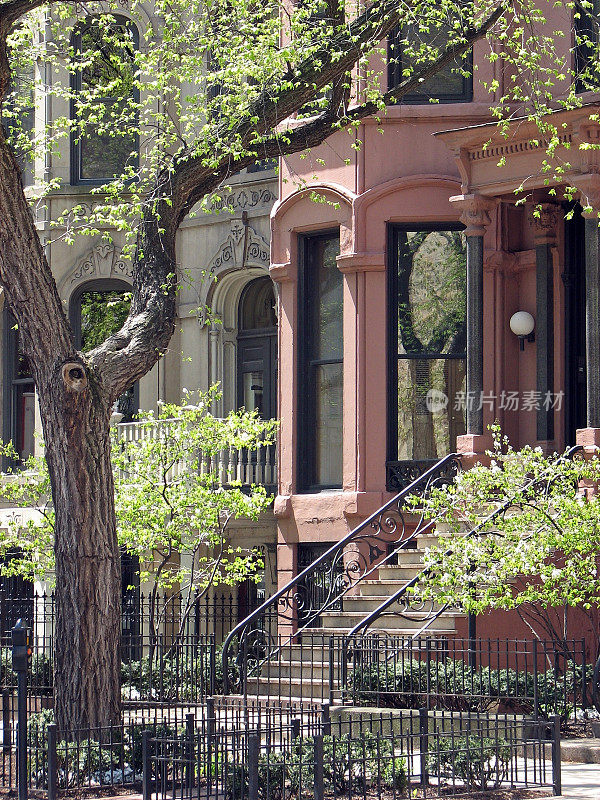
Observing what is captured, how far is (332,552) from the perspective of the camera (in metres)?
16.2

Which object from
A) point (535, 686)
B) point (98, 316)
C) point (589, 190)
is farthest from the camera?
point (98, 316)

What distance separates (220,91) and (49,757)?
12.9 m

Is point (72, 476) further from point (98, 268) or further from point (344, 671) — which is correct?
point (98, 268)

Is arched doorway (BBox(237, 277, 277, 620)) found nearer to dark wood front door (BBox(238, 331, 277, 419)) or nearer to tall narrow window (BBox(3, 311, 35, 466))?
dark wood front door (BBox(238, 331, 277, 419))

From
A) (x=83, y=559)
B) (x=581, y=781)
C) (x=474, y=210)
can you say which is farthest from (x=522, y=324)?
(x=581, y=781)

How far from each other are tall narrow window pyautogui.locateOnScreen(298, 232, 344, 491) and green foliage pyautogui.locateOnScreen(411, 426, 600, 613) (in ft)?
13.8

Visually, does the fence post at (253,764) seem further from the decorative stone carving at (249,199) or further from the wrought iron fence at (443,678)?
the decorative stone carving at (249,199)

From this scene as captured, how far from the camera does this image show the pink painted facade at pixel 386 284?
1752cm

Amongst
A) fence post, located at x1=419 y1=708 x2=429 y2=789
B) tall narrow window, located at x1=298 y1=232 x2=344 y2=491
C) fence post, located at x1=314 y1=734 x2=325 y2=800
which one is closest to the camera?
fence post, located at x1=314 y1=734 x2=325 y2=800

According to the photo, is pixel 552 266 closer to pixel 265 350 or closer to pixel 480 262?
pixel 480 262

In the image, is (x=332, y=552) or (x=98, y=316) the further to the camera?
(x=98, y=316)

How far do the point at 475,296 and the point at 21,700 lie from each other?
320 inches

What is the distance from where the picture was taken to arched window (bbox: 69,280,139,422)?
23688mm

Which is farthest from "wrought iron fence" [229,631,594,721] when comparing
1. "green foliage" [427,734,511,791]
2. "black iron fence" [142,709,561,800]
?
"black iron fence" [142,709,561,800]
